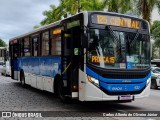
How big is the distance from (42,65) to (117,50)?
5302mm

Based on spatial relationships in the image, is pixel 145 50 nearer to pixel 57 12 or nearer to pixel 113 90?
pixel 113 90

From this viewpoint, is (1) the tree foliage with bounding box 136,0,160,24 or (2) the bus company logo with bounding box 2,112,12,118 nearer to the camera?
(2) the bus company logo with bounding box 2,112,12,118

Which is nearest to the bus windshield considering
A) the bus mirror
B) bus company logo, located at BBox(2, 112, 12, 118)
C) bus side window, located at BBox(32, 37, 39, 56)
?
the bus mirror

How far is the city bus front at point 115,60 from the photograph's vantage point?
1075cm

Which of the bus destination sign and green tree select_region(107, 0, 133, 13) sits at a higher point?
green tree select_region(107, 0, 133, 13)

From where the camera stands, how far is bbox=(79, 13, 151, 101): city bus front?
1075 cm

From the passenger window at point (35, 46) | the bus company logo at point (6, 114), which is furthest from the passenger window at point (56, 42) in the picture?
the bus company logo at point (6, 114)

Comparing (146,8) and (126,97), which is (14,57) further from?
(126,97)

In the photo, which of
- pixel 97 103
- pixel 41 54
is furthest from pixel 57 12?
pixel 97 103

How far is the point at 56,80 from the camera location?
13734mm

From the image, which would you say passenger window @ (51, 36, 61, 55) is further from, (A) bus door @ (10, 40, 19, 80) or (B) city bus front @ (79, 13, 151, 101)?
(A) bus door @ (10, 40, 19, 80)

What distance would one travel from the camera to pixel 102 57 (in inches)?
426

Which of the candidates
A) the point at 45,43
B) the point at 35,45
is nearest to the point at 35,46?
the point at 35,45

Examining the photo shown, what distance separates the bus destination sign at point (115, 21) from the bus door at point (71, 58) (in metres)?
0.70
